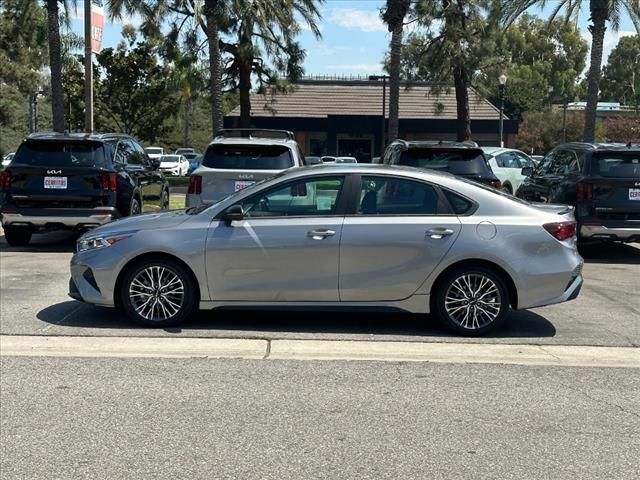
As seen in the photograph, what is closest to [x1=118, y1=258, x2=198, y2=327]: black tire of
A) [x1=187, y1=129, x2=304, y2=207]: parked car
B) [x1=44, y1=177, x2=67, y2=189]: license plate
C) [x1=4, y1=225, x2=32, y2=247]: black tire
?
[x1=187, y1=129, x2=304, y2=207]: parked car

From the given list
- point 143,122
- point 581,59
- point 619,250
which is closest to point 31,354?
point 619,250

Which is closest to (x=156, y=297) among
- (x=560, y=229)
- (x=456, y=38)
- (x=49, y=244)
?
(x=560, y=229)

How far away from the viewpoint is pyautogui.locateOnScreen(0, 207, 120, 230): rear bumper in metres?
10.7

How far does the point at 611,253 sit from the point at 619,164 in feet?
6.69

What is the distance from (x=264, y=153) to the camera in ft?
33.7

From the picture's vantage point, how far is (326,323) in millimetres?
7141

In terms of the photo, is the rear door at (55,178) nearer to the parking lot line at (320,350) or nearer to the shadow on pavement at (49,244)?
the shadow on pavement at (49,244)

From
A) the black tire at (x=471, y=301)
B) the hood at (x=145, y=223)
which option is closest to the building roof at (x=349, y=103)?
the hood at (x=145, y=223)

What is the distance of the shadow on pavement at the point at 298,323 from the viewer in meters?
6.84

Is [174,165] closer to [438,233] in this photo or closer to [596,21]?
[596,21]

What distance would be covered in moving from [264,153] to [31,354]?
5.08m

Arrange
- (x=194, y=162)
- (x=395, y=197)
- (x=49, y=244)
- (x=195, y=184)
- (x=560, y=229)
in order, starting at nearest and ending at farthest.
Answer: (x=560, y=229) < (x=395, y=197) < (x=195, y=184) < (x=49, y=244) < (x=194, y=162)

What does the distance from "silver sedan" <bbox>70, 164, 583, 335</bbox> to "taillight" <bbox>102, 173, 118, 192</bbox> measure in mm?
4262

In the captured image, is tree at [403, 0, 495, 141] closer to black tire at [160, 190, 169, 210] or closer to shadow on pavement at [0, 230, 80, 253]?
black tire at [160, 190, 169, 210]
